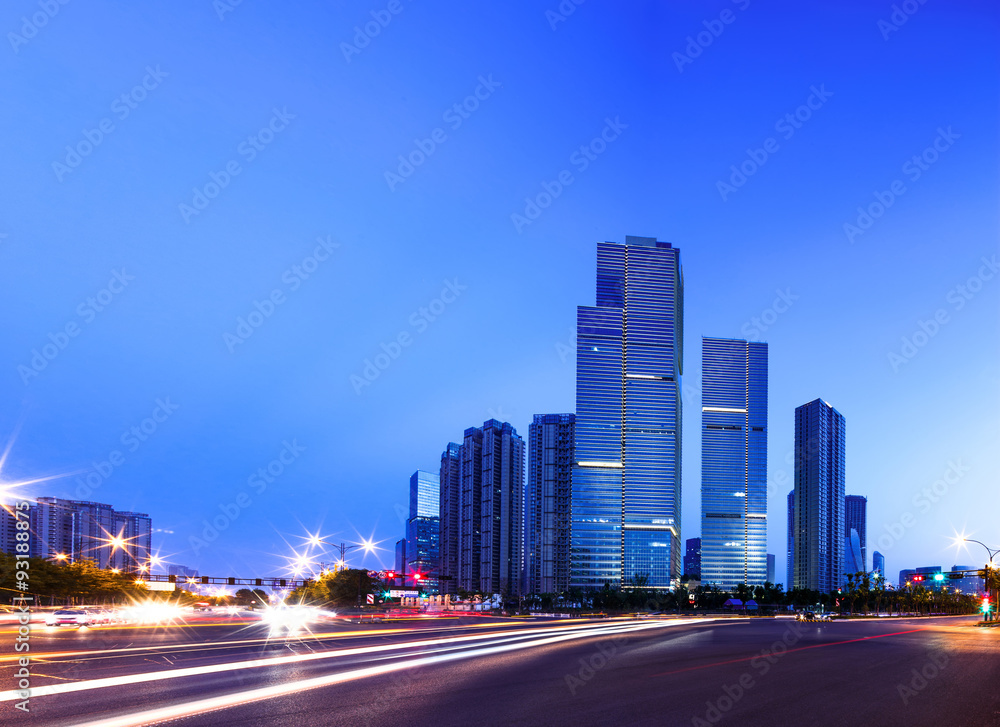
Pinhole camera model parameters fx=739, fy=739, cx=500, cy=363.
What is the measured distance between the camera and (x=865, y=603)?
154750 millimetres

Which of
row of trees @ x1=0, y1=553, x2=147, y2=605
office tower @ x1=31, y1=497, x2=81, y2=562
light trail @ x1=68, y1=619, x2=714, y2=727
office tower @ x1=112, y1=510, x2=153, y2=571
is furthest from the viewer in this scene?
office tower @ x1=112, y1=510, x2=153, y2=571

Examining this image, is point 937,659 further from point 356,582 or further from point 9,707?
point 356,582

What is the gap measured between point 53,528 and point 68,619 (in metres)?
108

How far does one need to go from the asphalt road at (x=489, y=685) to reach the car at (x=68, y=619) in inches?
622

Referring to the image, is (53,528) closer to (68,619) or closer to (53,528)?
(53,528)

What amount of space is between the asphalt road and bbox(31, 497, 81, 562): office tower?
12119cm

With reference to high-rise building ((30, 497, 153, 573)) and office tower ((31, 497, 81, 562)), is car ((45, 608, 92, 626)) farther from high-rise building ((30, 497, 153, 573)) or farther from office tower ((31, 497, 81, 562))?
office tower ((31, 497, 81, 562))

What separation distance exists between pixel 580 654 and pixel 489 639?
9.74 meters

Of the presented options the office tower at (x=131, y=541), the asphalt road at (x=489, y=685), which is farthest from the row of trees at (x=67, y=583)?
the office tower at (x=131, y=541)

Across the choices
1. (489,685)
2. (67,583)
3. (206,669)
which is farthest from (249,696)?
(67,583)

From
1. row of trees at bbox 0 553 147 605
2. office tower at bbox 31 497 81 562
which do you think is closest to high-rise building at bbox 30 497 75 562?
office tower at bbox 31 497 81 562

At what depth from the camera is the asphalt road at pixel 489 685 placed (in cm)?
1420

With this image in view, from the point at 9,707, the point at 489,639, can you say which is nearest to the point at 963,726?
the point at 9,707

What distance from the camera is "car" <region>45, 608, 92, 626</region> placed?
1767 inches
